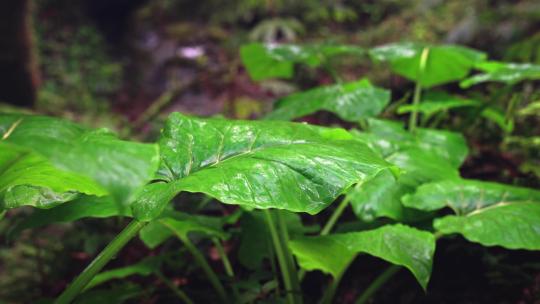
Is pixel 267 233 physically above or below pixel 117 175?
below

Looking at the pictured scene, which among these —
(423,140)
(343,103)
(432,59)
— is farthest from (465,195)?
(432,59)

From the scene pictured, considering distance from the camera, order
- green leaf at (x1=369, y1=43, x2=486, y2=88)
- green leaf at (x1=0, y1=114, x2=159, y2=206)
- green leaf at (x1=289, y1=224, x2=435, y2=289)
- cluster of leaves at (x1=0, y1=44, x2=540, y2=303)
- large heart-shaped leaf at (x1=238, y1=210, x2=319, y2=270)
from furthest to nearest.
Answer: green leaf at (x1=369, y1=43, x2=486, y2=88), large heart-shaped leaf at (x1=238, y1=210, x2=319, y2=270), green leaf at (x1=289, y1=224, x2=435, y2=289), cluster of leaves at (x1=0, y1=44, x2=540, y2=303), green leaf at (x1=0, y1=114, x2=159, y2=206)

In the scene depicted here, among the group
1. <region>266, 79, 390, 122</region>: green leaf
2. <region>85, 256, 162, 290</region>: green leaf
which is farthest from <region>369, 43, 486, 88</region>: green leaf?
<region>85, 256, 162, 290</region>: green leaf

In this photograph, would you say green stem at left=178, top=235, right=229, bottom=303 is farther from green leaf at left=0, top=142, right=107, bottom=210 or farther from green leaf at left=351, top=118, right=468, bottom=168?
green leaf at left=351, top=118, right=468, bottom=168

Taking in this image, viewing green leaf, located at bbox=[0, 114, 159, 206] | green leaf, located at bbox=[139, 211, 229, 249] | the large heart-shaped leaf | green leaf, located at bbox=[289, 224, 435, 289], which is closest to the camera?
green leaf, located at bbox=[0, 114, 159, 206]

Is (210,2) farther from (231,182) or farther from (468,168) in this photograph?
(231,182)

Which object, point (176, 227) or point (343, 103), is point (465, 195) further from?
point (176, 227)

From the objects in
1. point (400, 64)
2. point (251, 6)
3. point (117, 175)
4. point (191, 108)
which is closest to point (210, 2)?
point (251, 6)
